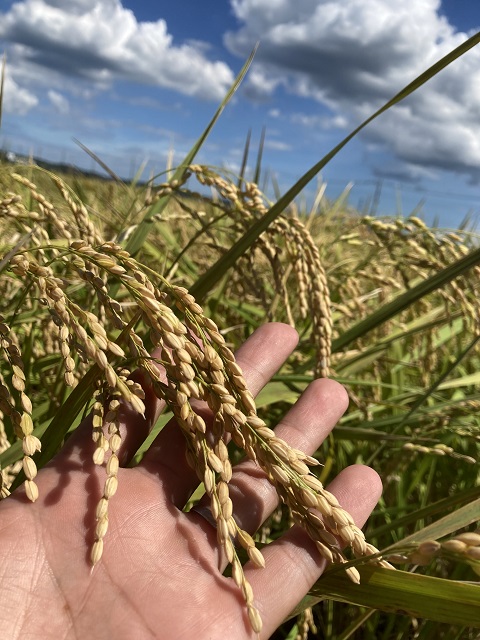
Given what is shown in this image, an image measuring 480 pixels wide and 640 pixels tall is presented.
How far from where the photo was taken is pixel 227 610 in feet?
4.02

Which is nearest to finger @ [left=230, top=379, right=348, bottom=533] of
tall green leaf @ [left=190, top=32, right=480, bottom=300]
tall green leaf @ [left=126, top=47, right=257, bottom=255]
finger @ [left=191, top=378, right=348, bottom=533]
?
finger @ [left=191, top=378, right=348, bottom=533]

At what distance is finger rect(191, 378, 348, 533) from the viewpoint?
146cm

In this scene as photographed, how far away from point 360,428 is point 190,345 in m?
1.00

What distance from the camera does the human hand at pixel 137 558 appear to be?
3.94 feet

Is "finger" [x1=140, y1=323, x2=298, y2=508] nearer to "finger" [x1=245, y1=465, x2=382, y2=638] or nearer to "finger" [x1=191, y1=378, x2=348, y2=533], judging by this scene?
"finger" [x1=191, y1=378, x2=348, y2=533]

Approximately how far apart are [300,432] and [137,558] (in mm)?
552

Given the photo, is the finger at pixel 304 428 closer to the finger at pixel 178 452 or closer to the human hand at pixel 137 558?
the human hand at pixel 137 558

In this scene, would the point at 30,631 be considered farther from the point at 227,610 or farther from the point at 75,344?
the point at 75,344

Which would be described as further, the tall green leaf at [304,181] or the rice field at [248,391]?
the tall green leaf at [304,181]

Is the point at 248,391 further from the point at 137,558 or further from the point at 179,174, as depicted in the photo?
the point at 179,174

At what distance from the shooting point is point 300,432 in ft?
5.38

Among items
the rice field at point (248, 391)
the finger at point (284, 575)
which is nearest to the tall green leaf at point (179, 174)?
the rice field at point (248, 391)

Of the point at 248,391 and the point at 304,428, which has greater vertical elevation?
the point at 248,391

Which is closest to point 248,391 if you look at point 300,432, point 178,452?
point 178,452
